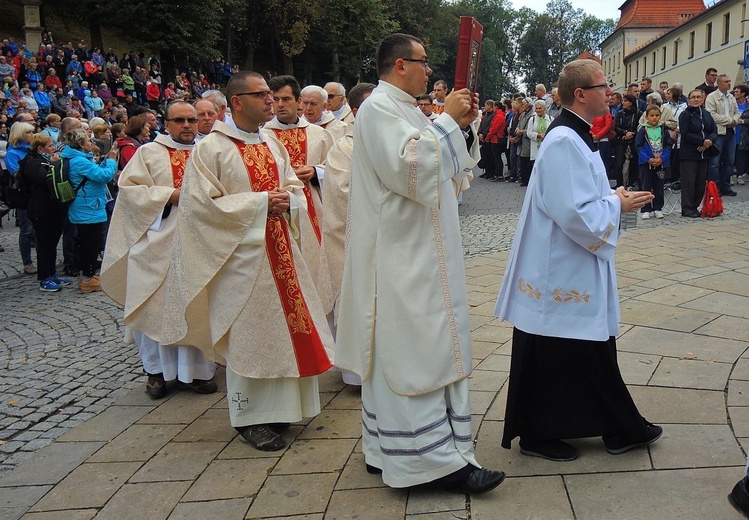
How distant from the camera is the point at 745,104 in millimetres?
14992

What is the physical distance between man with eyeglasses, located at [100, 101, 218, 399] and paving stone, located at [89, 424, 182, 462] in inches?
22.2

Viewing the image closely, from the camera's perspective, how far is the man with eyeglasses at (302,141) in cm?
533

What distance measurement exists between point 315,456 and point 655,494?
1664mm

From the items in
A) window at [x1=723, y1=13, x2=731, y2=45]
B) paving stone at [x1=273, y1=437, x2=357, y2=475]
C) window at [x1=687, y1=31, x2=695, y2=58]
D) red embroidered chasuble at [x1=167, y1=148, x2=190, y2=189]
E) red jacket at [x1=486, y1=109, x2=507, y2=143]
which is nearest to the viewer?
paving stone at [x1=273, y1=437, x2=357, y2=475]

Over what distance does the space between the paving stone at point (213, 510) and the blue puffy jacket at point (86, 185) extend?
5.66m

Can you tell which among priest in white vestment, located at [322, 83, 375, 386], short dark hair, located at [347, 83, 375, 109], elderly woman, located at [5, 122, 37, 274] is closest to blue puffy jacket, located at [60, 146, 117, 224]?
elderly woman, located at [5, 122, 37, 274]

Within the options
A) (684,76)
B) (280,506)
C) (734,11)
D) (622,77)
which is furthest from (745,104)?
(622,77)

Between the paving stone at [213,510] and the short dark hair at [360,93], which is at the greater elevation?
the short dark hair at [360,93]

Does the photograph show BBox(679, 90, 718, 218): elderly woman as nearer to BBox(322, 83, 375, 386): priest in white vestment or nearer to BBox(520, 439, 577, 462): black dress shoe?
BBox(322, 83, 375, 386): priest in white vestment

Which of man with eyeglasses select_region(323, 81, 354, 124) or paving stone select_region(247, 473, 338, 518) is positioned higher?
man with eyeglasses select_region(323, 81, 354, 124)

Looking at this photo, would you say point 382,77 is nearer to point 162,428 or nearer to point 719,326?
point 162,428

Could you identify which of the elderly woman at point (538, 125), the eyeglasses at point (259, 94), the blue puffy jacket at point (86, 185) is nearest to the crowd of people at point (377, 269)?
the eyeglasses at point (259, 94)

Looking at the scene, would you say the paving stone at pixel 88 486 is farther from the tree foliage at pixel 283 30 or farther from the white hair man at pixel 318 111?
the tree foliage at pixel 283 30

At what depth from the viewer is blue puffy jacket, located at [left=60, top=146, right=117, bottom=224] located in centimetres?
823
